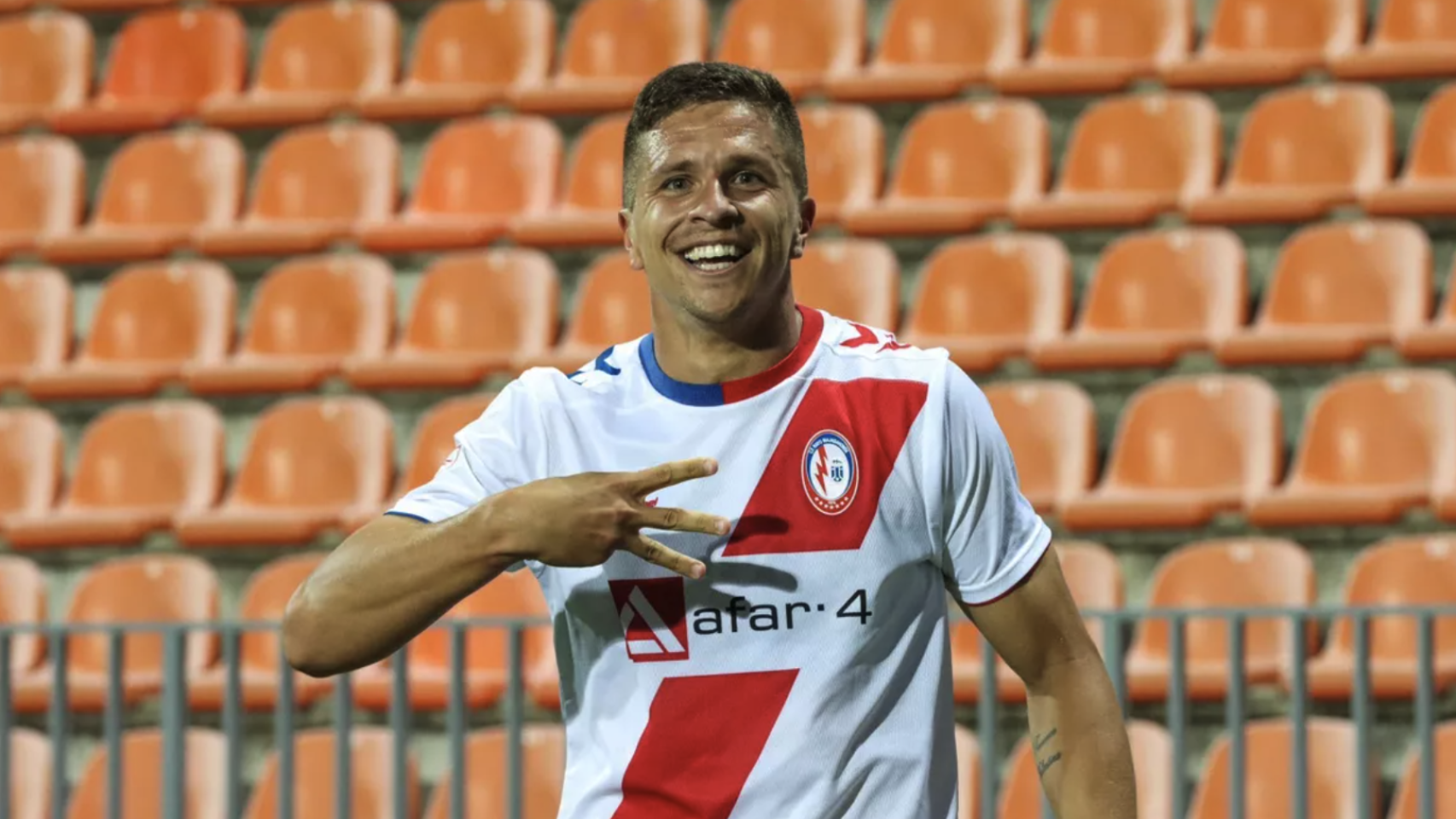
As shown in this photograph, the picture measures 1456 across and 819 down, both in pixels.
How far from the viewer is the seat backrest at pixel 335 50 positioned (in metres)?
7.88

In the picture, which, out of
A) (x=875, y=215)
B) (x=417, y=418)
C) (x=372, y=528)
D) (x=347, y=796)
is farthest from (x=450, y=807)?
(x=875, y=215)

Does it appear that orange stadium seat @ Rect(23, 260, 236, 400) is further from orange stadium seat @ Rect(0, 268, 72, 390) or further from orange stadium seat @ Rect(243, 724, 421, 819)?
orange stadium seat @ Rect(243, 724, 421, 819)

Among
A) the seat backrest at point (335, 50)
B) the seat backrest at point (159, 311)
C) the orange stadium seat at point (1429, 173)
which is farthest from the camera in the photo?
the seat backrest at point (335, 50)

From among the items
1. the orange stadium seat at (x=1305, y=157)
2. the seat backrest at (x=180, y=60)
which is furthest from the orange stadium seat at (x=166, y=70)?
the orange stadium seat at (x=1305, y=157)

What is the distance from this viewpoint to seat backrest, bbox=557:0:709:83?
7.52 m

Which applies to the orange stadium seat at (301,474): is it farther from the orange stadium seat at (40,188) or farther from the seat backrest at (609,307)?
the orange stadium seat at (40,188)

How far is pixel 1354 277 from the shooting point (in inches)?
237

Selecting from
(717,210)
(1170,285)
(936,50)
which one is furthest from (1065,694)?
(936,50)

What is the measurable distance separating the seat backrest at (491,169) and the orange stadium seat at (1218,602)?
2886 millimetres

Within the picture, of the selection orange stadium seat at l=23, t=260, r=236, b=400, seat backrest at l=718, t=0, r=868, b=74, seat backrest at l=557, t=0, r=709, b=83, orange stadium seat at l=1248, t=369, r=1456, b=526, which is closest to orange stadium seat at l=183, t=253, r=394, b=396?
orange stadium seat at l=23, t=260, r=236, b=400

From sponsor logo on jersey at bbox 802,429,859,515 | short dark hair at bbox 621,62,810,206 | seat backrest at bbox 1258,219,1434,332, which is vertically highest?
short dark hair at bbox 621,62,810,206

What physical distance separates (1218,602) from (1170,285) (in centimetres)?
131

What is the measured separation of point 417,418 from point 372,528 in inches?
185

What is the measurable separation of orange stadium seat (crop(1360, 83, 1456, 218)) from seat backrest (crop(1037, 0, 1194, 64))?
0.97 metres
